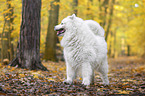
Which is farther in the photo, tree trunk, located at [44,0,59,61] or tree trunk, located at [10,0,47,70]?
tree trunk, located at [44,0,59,61]

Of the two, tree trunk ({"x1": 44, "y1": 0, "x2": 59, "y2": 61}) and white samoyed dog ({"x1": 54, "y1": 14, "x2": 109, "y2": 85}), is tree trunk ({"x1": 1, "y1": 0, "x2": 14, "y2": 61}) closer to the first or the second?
tree trunk ({"x1": 44, "y1": 0, "x2": 59, "y2": 61})

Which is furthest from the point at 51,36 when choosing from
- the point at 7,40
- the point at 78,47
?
the point at 78,47

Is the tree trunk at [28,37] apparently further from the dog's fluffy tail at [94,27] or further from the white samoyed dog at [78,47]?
the dog's fluffy tail at [94,27]

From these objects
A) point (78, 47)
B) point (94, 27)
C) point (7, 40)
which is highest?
point (94, 27)

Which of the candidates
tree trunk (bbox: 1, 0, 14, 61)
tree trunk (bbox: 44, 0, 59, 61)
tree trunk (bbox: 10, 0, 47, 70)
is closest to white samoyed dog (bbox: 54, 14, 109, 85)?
tree trunk (bbox: 10, 0, 47, 70)

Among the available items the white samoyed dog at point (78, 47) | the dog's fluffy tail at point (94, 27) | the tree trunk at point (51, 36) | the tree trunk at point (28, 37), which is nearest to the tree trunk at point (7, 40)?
the tree trunk at point (28, 37)

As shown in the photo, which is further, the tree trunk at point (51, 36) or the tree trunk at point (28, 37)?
the tree trunk at point (51, 36)

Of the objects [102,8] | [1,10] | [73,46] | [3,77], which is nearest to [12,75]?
[3,77]

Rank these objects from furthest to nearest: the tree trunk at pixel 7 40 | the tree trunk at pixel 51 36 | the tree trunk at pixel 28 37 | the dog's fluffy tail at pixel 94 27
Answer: the tree trunk at pixel 51 36, the tree trunk at pixel 7 40, the tree trunk at pixel 28 37, the dog's fluffy tail at pixel 94 27

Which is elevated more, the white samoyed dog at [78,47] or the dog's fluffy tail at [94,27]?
the dog's fluffy tail at [94,27]

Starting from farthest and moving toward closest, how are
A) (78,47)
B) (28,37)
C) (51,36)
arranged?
(51,36), (28,37), (78,47)

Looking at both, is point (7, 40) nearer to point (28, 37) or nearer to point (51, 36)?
point (28, 37)

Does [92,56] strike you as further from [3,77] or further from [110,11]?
[110,11]

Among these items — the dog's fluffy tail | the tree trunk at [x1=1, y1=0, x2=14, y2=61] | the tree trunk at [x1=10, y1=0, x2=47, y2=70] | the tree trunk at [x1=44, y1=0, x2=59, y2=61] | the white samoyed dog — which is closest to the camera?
the white samoyed dog
